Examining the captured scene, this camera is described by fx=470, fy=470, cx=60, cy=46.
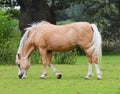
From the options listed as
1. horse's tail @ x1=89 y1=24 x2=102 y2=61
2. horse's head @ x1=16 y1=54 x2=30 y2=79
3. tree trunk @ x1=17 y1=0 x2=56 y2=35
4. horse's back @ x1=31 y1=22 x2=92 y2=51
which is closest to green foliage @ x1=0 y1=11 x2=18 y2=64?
horse's head @ x1=16 y1=54 x2=30 y2=79

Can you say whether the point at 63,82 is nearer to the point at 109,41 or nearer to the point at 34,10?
the point at 34,10

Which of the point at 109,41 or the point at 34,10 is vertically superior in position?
the point at 34,10

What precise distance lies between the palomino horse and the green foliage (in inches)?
348

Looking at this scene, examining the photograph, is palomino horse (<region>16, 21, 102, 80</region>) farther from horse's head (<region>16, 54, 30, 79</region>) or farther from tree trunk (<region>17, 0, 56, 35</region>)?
tree trunk (<region>17, 0, 56, 35</region>)

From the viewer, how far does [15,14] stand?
156 feet

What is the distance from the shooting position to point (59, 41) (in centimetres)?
1558

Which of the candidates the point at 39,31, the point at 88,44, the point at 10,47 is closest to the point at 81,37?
the point at 88,44

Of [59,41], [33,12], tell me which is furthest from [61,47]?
[33,12]

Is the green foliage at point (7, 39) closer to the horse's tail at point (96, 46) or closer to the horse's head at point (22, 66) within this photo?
the horse's head at point (22, 66)

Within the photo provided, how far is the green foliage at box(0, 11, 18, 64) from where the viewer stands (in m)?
24.9

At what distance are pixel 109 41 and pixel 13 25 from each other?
20578mm

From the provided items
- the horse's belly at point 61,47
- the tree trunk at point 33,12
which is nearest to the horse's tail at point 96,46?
the horse's belly at point 61,47

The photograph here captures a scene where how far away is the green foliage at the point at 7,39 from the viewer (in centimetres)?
2489

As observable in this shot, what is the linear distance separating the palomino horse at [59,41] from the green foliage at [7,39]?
883 centimetres
